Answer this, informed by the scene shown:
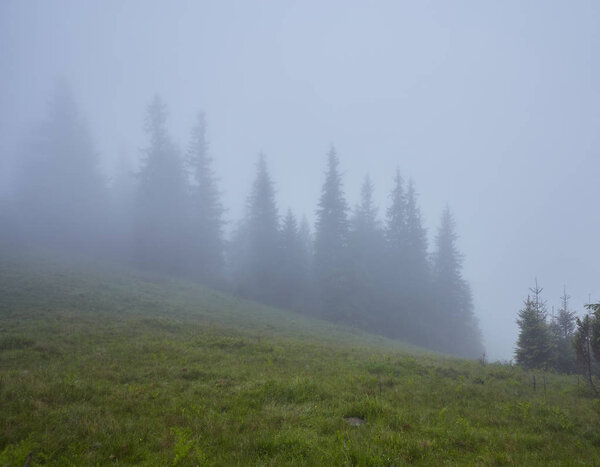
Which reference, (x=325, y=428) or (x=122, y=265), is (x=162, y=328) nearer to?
(x=325, y=428)

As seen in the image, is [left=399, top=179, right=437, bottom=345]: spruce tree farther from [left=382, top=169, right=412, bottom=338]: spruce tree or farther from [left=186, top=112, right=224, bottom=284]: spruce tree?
[left=186, top=112, right=224, bottom=284]: spruce tree

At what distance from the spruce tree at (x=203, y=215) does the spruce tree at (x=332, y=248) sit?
1413cm

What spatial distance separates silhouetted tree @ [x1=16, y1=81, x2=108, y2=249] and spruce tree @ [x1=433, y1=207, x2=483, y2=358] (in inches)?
1847

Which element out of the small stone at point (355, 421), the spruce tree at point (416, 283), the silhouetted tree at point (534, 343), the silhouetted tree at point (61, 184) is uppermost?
the silhouetted tree at point (61, 184)

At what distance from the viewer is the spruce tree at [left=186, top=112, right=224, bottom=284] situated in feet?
136

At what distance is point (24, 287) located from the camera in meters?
19.4

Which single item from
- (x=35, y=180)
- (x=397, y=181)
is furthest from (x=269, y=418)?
(x=35, y=180)

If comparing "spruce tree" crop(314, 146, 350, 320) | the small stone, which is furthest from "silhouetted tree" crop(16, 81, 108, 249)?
the small stone

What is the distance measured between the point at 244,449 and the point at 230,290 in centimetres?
3451

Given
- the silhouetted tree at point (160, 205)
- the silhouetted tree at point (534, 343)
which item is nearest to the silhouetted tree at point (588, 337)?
the silhouetted tree at point (534, 343)

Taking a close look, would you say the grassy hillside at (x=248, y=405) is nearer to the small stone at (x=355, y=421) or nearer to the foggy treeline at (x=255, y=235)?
the small stone at (x=355, y=421)

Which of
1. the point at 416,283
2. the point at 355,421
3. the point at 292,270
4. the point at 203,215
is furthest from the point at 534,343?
the point at 203,215

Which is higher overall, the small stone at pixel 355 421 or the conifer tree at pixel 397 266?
the conifer tree at pixel 397 266

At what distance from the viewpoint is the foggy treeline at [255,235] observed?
125 ft
